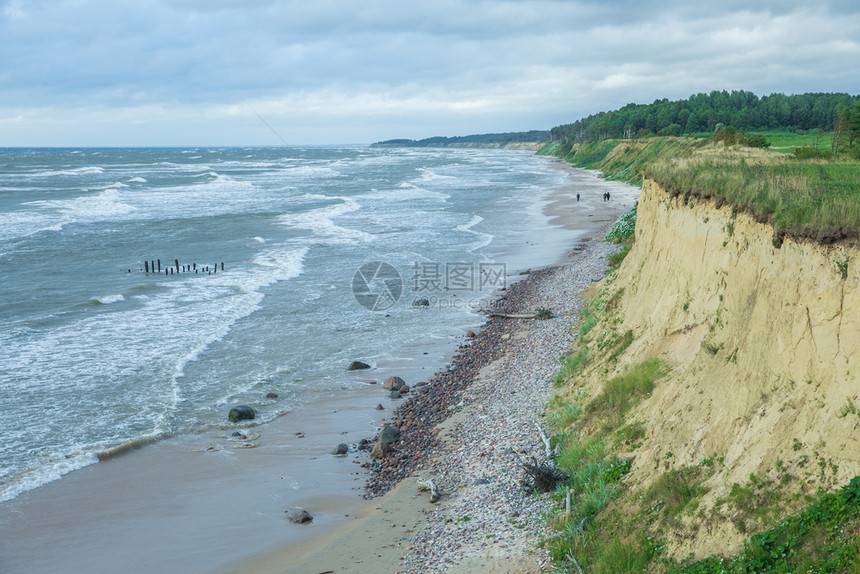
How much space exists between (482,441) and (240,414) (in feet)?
23.4

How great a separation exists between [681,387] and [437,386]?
357 inches

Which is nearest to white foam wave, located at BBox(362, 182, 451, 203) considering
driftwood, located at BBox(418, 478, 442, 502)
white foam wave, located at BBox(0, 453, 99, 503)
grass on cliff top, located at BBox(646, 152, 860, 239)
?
grass on cliff top, located at BBox(646, 152, 860, 239)

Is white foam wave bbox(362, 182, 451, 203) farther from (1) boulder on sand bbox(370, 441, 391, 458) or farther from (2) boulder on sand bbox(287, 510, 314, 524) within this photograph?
(2) boulder on sand bbox(287, 510, 314, 524)

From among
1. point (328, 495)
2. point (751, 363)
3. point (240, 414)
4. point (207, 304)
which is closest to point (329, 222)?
point (207, 304)

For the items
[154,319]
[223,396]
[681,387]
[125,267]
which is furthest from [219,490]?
[125,267]

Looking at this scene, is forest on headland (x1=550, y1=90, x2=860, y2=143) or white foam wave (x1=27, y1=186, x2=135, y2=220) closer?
white foam wave (x1=27, y1=186, x2=135, y2=220)

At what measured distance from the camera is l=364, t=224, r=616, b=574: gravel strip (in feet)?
36.3

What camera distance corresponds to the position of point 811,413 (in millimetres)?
8539

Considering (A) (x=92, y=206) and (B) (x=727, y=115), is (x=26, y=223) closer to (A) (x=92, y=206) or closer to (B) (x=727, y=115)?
Result: (A) (x=92, y=206)

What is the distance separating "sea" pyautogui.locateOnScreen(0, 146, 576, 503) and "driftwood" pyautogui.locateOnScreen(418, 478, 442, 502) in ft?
21.8

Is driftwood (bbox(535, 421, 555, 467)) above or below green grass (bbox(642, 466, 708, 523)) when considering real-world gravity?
below

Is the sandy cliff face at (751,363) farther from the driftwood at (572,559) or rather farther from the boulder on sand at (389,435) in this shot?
the boulder on sand at (389,435)

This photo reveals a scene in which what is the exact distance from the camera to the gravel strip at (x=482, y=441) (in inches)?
436

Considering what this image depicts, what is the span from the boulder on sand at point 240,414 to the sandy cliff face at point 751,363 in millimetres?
10573
